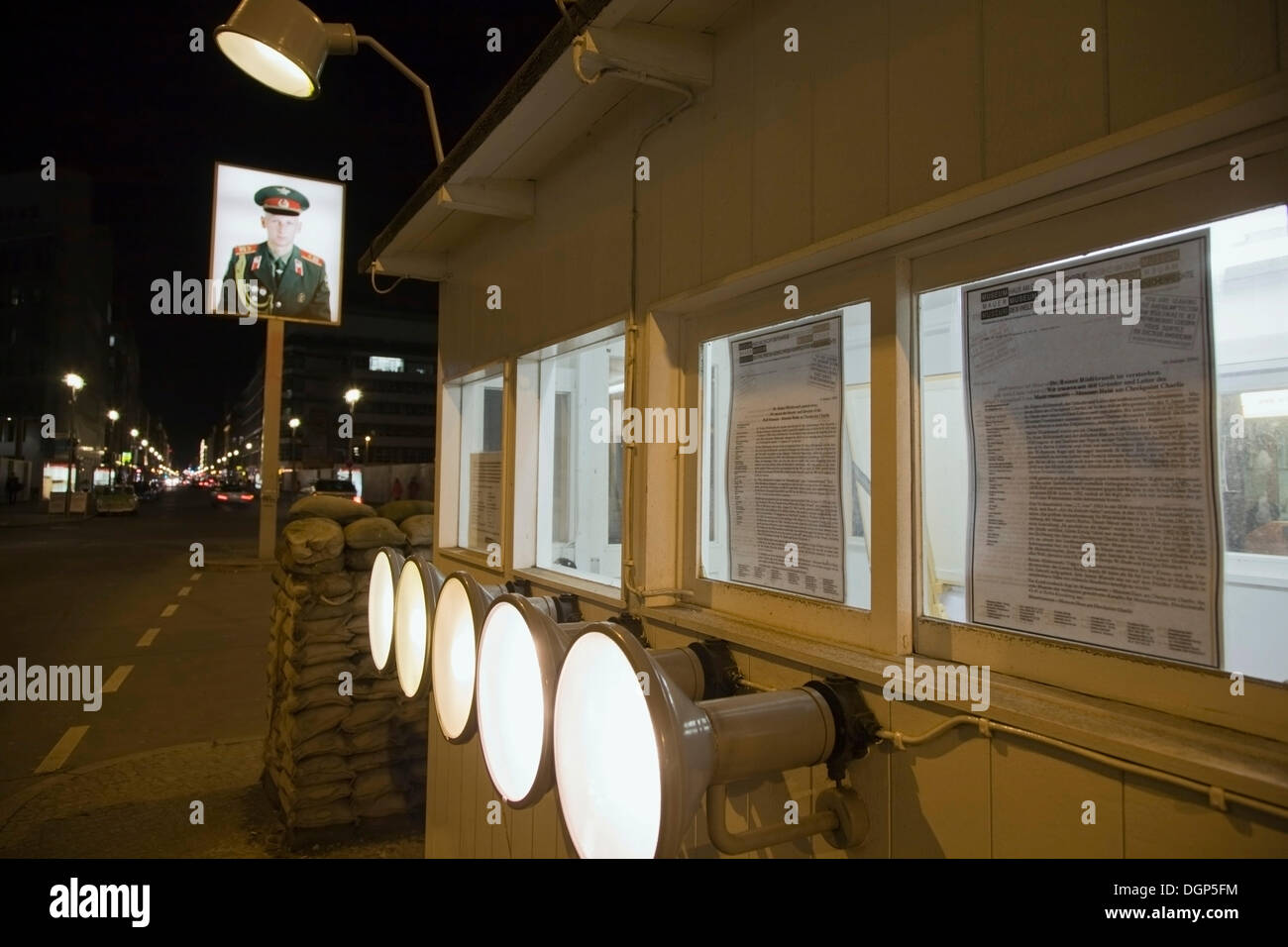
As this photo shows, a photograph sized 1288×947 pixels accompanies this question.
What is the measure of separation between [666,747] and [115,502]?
42323 millimetres

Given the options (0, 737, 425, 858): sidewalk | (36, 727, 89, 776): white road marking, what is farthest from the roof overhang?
(36, 727, 89, 776): white road marking

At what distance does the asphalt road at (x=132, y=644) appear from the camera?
6875 mm

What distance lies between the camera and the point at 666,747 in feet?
3.96

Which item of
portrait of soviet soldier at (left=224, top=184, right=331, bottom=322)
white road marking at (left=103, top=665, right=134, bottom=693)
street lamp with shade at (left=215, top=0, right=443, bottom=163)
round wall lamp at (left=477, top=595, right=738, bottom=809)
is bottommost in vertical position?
white road marking at (left=103, top=665, right=134, bottom=693)

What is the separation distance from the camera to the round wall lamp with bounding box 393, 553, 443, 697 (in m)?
2.57

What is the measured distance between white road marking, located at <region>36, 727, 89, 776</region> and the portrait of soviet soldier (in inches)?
308

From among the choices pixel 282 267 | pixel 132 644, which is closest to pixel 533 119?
pixel 132 644

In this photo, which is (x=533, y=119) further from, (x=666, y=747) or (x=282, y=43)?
(x=666, y=747)

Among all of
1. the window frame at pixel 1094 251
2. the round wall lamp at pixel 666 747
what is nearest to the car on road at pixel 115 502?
the round wall lamp at pixel 666 747

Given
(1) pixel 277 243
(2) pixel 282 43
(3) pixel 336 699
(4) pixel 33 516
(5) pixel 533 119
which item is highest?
(1) pixel 277 243

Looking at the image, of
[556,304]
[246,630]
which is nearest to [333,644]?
[556,304]

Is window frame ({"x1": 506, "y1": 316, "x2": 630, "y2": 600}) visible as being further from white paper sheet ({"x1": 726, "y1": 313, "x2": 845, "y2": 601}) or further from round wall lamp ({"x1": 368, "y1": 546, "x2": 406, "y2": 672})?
white paper sheet ({"x1": 726, "y1": 313, "x2": 845, "y2": 601})

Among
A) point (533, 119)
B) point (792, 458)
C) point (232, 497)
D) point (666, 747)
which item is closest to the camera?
point (666, 747)
